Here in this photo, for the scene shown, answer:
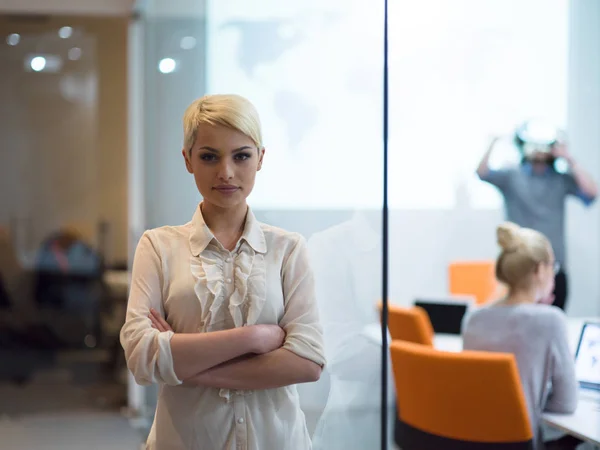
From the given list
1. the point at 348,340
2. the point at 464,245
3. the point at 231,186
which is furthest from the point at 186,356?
the point at 464,245

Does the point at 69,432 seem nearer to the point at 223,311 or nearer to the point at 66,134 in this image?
the point at 66,134

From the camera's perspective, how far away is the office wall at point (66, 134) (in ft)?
21.1

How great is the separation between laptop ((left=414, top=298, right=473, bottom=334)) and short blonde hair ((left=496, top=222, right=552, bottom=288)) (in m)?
0.94

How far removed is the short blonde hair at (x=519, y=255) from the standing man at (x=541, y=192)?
66.8 inches

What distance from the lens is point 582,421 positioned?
8.08 feet

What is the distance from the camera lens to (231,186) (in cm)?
149

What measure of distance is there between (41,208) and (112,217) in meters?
0.62

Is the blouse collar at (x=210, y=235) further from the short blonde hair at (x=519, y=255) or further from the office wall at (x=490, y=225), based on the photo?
the office wall at (x=490, y=225)

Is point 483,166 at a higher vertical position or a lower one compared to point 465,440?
higher

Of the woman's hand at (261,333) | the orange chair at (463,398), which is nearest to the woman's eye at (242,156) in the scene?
the woman's hand at (261,333)

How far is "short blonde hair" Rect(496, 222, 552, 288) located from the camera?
2.91 metres

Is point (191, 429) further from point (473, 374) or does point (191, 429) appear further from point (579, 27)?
point (579, 27)

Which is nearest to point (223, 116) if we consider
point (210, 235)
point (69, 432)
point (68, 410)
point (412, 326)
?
point (210, 235)

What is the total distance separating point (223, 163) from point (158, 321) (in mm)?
335
